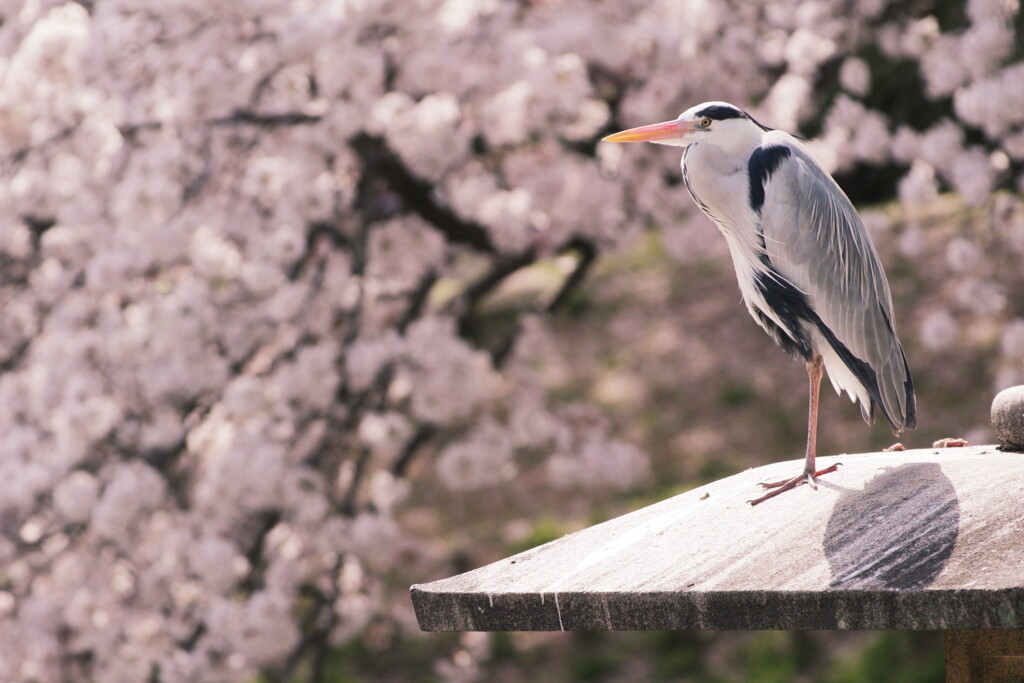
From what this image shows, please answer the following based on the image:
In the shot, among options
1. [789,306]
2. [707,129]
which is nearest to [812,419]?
[789,306]

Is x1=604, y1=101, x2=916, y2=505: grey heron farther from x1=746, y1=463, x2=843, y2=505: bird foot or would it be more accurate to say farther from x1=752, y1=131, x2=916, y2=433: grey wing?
x1=746, y1=463, x2=843, y2=505: bird foot

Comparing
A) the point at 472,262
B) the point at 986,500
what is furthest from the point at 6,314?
the point at 986,500

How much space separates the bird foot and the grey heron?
35 cm

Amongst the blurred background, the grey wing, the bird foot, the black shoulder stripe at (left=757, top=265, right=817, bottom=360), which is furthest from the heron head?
the blurred background

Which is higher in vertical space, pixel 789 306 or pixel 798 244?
pixel 798 244

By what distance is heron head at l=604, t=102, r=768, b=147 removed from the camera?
2.91 m

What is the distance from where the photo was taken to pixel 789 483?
95.0 inches

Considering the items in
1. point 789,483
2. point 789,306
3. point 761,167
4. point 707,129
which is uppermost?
point 707,129

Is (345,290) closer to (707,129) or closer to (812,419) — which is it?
(707,129)

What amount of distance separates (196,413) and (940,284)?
5127mm

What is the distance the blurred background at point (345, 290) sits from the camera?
5.31 m

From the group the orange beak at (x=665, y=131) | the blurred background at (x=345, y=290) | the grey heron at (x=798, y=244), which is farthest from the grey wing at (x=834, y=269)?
the blurred background at (x=345, y=290)

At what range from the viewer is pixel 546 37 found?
6.38m

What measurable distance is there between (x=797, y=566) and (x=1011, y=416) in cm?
70
